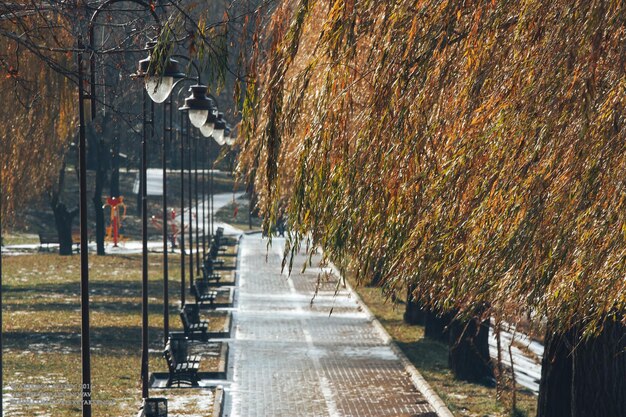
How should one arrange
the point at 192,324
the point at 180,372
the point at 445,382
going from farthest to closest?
the point at 192,324, the point at 445,382, the point at 180,372

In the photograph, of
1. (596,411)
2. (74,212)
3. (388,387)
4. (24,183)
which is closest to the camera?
(596,411)

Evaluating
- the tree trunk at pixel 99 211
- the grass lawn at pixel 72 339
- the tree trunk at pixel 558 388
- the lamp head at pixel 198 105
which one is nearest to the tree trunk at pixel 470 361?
the grass lawn at pixel 72 339

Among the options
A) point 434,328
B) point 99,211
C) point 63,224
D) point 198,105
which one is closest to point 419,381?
point 198,105

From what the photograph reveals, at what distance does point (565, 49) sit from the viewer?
26.8 ft

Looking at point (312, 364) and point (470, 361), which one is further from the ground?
point (470, 361)

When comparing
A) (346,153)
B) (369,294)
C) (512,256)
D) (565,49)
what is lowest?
(369,294)

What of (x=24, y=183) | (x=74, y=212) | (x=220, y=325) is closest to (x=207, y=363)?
(x=220, y=325)

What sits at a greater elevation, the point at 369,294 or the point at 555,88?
the point at 555,88

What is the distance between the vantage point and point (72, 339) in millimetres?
24703

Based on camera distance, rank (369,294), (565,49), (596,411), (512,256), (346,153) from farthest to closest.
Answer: (369,294)
(596,411)
(346,153)
(512,256)
(565,49)

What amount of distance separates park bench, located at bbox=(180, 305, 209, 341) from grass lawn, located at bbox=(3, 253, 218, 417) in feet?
1.95

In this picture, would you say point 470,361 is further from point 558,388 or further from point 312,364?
point 558,388

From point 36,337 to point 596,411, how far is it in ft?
45.9

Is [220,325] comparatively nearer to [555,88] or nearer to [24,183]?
[24,183]
